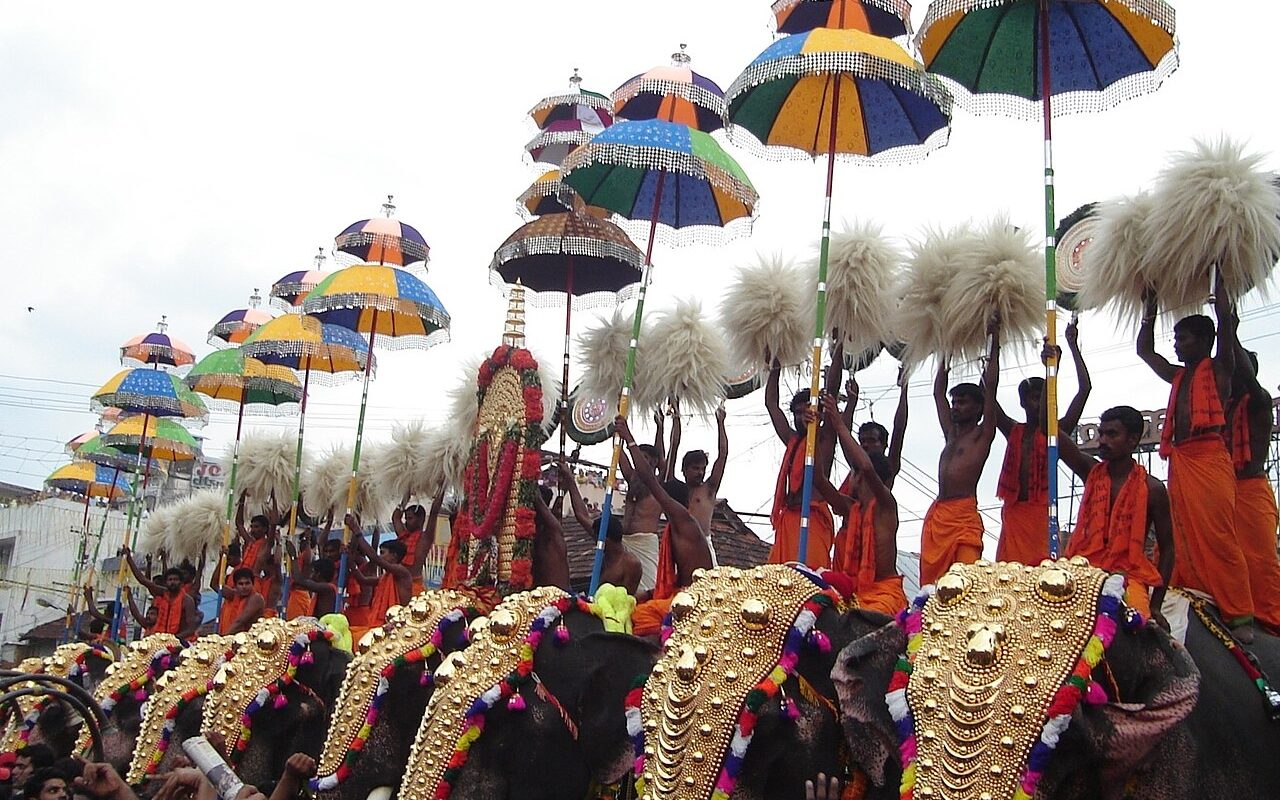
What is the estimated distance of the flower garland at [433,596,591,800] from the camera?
5.09 m

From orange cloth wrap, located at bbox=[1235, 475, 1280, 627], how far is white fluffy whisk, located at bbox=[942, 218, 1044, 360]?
139cm

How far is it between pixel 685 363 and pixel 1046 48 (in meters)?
3.63

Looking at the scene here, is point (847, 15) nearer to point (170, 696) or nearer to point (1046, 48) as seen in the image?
point (1046, 48)

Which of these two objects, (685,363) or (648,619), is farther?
(685,363)

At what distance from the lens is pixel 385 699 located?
5.74 meters

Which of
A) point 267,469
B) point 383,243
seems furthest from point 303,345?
point 267,469

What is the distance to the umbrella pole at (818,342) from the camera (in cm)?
607

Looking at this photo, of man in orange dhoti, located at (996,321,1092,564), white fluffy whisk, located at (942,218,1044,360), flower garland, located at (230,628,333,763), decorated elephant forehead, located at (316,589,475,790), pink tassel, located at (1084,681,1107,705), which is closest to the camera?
pink tassel, located at (1084,681,1107,705)

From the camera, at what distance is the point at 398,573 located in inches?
356

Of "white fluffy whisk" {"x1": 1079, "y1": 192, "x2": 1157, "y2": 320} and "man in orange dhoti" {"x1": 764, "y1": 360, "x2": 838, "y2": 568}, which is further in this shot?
"man in orange dhoti" {"x1": 764, "y1": 360, "x2": 838, "y2": 568}

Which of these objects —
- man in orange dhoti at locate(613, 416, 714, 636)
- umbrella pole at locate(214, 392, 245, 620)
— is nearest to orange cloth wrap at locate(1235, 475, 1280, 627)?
man in orange dhoti at locate(613, 416, 714, 636)

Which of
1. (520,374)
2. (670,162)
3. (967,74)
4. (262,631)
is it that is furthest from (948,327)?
(262,631)

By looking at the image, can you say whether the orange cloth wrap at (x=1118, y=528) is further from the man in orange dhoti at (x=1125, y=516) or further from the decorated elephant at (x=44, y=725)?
the decorated elephant at (x=44, y=725)

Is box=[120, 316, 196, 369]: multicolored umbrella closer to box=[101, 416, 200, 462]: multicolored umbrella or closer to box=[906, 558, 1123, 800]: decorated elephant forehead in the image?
box=[101, 416, 200, 462]: multicolored umbrella
